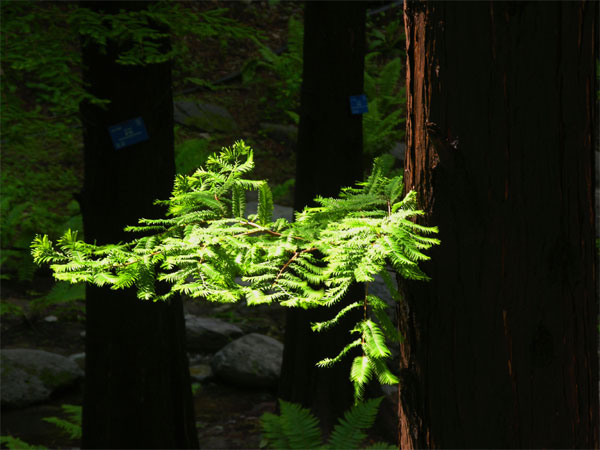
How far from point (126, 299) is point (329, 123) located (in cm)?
201

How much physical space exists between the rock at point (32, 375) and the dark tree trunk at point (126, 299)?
168cm

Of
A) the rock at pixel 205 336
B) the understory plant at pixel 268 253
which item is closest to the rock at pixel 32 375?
the rock at pixel 205 336

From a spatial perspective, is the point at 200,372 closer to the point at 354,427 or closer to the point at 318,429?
the point at 318,429

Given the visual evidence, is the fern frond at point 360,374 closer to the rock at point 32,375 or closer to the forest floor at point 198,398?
the forest floor at point 198,398

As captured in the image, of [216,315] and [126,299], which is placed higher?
[126,299]

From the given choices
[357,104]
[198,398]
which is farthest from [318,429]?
[357,104]

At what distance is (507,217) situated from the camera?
1422 millimetres

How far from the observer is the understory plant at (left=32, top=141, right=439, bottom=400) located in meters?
1.33

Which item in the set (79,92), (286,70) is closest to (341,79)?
(79,92)

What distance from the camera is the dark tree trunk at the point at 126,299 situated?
3.81 m

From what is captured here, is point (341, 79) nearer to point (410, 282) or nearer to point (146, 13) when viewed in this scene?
point (146, 13)

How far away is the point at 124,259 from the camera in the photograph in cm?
141

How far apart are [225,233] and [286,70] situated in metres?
9.12

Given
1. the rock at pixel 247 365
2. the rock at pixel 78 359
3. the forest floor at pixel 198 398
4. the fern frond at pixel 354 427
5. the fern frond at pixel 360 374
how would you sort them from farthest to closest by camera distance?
1. the rock at pixel 78 359
2. the rock at pixel 247 365
3. the forest floor at pixel 198 398
4. the fern frond at pixel 354 427
5. the fern frond at pixel 360 374
